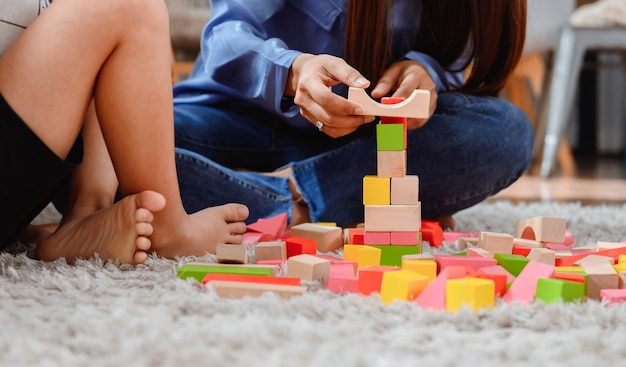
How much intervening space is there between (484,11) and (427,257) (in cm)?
55

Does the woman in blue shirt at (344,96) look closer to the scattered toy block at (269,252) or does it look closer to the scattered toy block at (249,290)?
the scattered toy block at (269,252)

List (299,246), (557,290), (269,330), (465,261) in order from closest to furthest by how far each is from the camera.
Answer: (269,330), (557,290), (465,261), (299,246)

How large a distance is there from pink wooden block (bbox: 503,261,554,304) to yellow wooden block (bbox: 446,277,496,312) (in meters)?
0.04

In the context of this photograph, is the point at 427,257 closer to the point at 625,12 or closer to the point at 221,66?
the point at 221,66

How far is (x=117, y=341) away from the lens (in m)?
0.54

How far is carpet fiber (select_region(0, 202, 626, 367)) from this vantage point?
0.51 metres

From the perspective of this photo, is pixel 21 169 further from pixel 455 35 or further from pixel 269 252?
pixel 455 35

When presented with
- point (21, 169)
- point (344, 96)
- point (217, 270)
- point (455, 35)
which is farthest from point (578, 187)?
point (21, 169)

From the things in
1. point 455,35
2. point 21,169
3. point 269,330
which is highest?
point 455,35

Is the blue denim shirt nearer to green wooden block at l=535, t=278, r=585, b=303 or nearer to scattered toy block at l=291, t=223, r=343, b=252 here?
scattered toy block at l=291, t=223, r=343, b=252

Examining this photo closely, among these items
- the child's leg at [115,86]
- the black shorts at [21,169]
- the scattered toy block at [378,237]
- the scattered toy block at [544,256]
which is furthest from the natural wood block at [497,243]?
the black shorts at [21,169]

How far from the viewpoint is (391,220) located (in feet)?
2.74

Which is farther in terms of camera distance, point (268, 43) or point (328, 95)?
point (268, 43)

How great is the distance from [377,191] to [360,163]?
35cm
